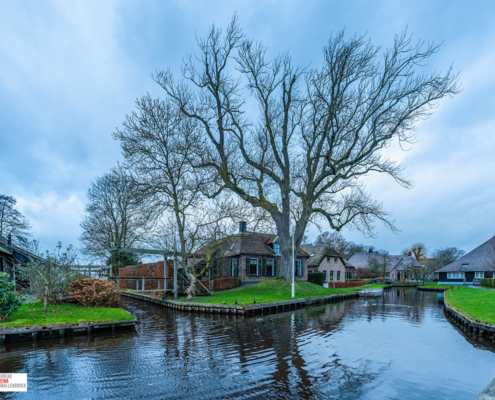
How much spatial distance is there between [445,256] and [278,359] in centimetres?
8860

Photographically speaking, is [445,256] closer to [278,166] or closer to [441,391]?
[278,166]

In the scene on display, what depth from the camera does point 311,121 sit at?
24844mm

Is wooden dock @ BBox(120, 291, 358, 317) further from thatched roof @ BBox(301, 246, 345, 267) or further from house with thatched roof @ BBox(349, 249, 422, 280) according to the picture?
house with thatched roof @ BBox(349, 249, 422, 280)

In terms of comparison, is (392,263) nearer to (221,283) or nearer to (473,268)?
(473,268)

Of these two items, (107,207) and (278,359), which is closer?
(278,359)

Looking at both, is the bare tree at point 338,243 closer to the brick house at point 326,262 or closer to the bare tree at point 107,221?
the brick house at point 326,262

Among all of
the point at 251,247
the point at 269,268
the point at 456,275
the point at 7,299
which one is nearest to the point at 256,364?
the point at 7,299

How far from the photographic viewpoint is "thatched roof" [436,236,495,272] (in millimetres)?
45625

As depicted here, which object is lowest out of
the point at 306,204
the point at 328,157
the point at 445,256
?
the point at 445,256

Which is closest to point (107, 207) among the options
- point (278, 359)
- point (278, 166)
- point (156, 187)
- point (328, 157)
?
point (156, 187)

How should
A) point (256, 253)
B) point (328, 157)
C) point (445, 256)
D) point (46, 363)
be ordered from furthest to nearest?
point (445, 256), point (256, 253), point (328, 157), point (46, 363)

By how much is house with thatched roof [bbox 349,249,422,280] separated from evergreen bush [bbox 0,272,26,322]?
6228cm

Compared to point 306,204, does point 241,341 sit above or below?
below

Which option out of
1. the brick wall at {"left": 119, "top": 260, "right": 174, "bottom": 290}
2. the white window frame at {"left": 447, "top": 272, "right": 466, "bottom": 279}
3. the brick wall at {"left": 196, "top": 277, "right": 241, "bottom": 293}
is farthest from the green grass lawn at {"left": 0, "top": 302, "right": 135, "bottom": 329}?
the white window frame at {"left": 447, "top": 272, "right": 466, "bottom": 279}
